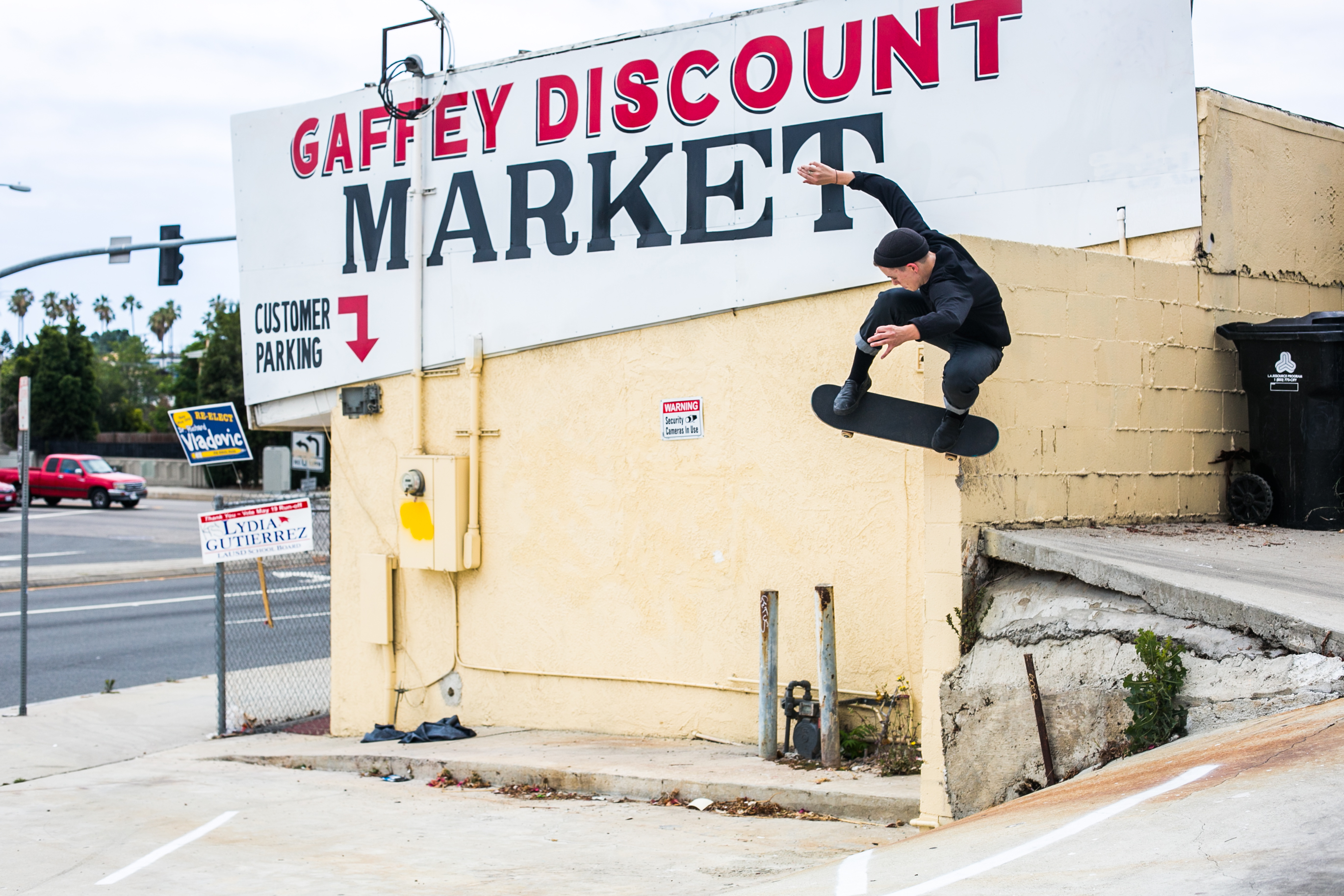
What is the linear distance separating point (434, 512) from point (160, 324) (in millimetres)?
118814

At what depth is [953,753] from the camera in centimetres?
567

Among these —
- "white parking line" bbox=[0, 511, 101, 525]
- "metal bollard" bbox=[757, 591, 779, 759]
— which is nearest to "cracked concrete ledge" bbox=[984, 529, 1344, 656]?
"metal bollard" bbox=[757, 591, 779, 759]

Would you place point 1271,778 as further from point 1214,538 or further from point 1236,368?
point 1236,368

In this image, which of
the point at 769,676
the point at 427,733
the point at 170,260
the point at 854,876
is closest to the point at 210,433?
the point at 427,733

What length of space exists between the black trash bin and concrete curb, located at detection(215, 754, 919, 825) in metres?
2.90

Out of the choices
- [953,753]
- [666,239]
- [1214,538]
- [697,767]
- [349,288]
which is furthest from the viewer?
[349,288]

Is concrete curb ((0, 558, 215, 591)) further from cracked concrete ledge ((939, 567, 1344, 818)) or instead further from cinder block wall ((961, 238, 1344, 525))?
cracked concrete ledge ((939, 567, 1344, 818))

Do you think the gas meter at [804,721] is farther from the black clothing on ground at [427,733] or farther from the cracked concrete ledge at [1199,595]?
the black clothing on ground at [427,733]

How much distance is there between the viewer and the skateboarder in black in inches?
209

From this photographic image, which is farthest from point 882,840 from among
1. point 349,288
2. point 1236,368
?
point 349,288

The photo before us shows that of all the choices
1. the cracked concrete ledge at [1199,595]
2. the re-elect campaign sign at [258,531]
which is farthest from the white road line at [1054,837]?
the re-elect campaign sign at [258,531]

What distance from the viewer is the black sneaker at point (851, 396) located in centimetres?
577

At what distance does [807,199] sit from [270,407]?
517 centimetres

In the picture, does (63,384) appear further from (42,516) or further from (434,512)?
(434,512)
